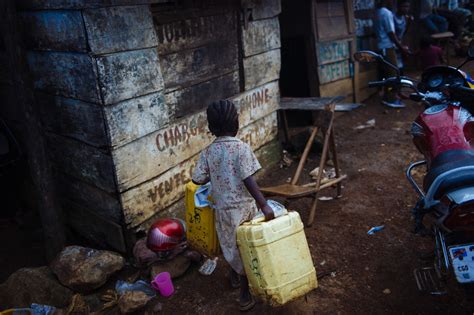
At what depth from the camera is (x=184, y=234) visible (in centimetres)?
368

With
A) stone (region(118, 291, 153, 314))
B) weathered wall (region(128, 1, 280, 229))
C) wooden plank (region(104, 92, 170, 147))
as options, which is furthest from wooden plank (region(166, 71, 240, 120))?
stone (region(118, 291, 153, 314))

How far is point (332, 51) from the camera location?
300 inches

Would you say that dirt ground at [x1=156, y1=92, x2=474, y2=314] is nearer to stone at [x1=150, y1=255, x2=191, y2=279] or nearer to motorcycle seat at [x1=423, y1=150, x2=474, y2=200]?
stone at [x1=150, y1=255, x2=191, y2=279]

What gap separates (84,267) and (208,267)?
1.06 meters

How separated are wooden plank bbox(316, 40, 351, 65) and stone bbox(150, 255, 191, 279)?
4.93m

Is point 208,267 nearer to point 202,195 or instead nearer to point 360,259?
point 202,195

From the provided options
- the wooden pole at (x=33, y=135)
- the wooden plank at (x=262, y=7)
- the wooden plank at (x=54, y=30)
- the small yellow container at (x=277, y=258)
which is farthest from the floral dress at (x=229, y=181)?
the wooden plank at (x=262, y=7)

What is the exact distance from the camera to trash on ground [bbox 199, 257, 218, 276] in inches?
142

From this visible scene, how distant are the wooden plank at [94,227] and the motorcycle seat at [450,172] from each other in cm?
262

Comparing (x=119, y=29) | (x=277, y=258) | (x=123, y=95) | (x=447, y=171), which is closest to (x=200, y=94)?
(x=123, y=95)

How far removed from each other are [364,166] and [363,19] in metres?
4.32

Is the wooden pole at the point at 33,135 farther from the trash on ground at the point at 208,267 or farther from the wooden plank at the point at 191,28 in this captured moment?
the trash on ground at the point at 208,267

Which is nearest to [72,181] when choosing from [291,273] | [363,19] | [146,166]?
[146,166]

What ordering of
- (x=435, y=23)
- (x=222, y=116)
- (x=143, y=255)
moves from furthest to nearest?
(x=435, y=23)
(x=143, y=255)
(x=222, y=116)
